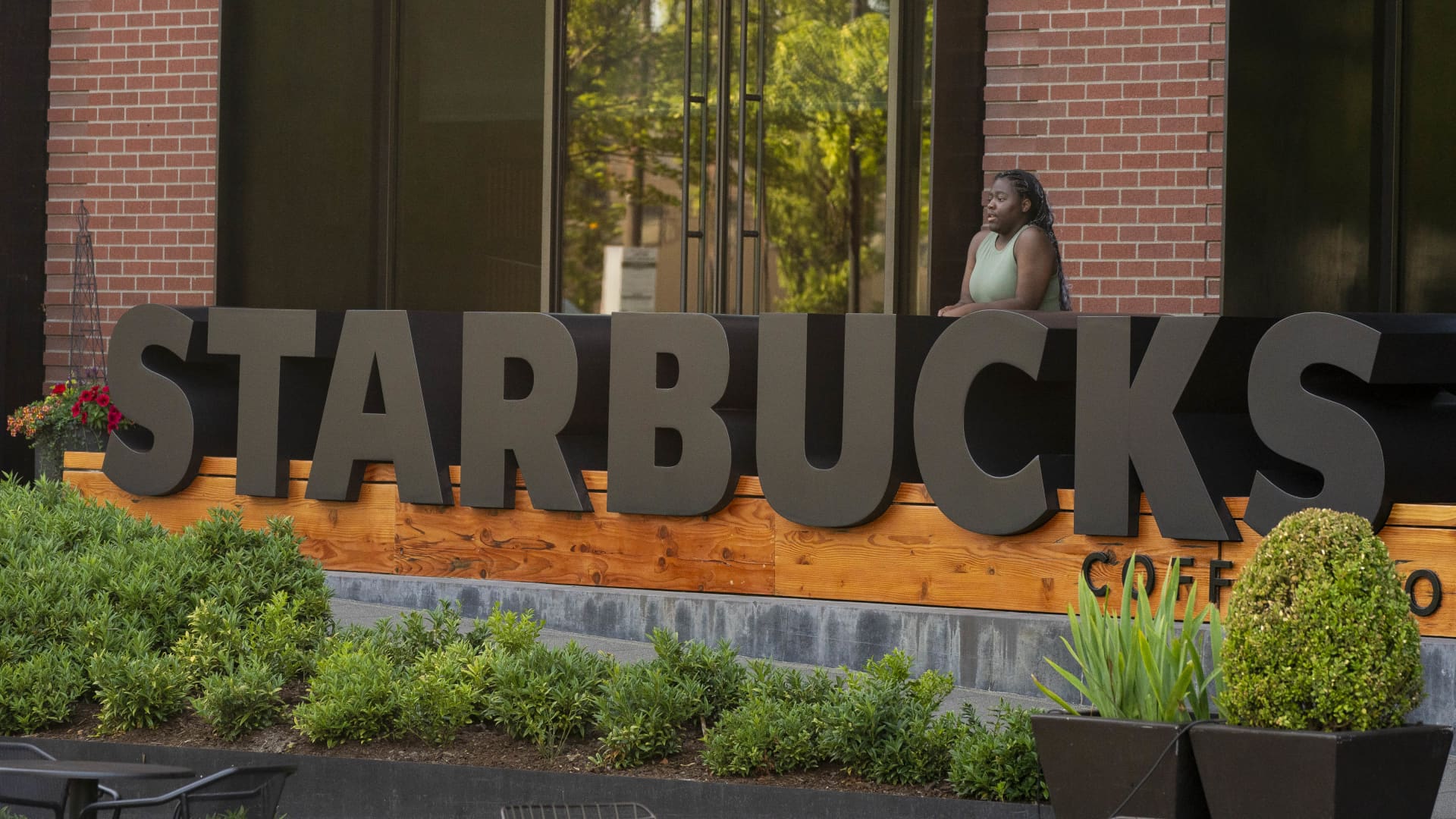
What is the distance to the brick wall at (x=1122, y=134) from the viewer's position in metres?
10.0

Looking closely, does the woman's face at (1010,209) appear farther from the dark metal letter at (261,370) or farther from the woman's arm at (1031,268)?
the dark metal letter at (261,370)

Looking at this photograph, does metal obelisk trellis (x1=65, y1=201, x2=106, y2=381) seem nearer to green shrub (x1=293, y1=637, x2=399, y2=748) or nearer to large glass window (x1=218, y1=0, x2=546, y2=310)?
large glass window (x1=218, y1=0, x2=546, y2=310)

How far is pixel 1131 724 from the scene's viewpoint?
15.5 ft

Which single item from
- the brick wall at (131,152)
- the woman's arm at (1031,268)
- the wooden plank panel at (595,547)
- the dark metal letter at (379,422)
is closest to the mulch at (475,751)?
the wooden plank panel at (595,547)

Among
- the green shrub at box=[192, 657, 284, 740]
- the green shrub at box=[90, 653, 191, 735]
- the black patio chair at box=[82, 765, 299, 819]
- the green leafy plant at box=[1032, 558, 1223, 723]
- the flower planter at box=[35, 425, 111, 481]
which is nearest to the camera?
the black patio chair at box=[82, 765, 299, 819]

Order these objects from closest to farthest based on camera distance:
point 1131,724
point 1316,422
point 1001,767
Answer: point 1131,724 → point 1001,767 → point 1316,422

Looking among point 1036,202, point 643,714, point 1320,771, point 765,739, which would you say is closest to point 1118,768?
point 1320,771

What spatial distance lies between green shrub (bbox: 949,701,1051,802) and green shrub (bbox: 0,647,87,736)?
10.3 feet

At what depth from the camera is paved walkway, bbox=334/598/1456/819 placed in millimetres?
6345

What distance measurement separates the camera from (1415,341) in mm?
7109

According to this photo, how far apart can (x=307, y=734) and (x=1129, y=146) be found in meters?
6.09

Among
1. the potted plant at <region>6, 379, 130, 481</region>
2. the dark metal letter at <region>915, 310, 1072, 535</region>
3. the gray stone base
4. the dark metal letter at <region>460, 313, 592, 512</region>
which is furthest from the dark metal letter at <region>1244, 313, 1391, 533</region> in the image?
the potted plant at <region>6, 379, 130, 481</region>

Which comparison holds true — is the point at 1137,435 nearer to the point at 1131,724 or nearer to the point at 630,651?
the point at 630,651

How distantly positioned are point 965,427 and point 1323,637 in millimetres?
3387
